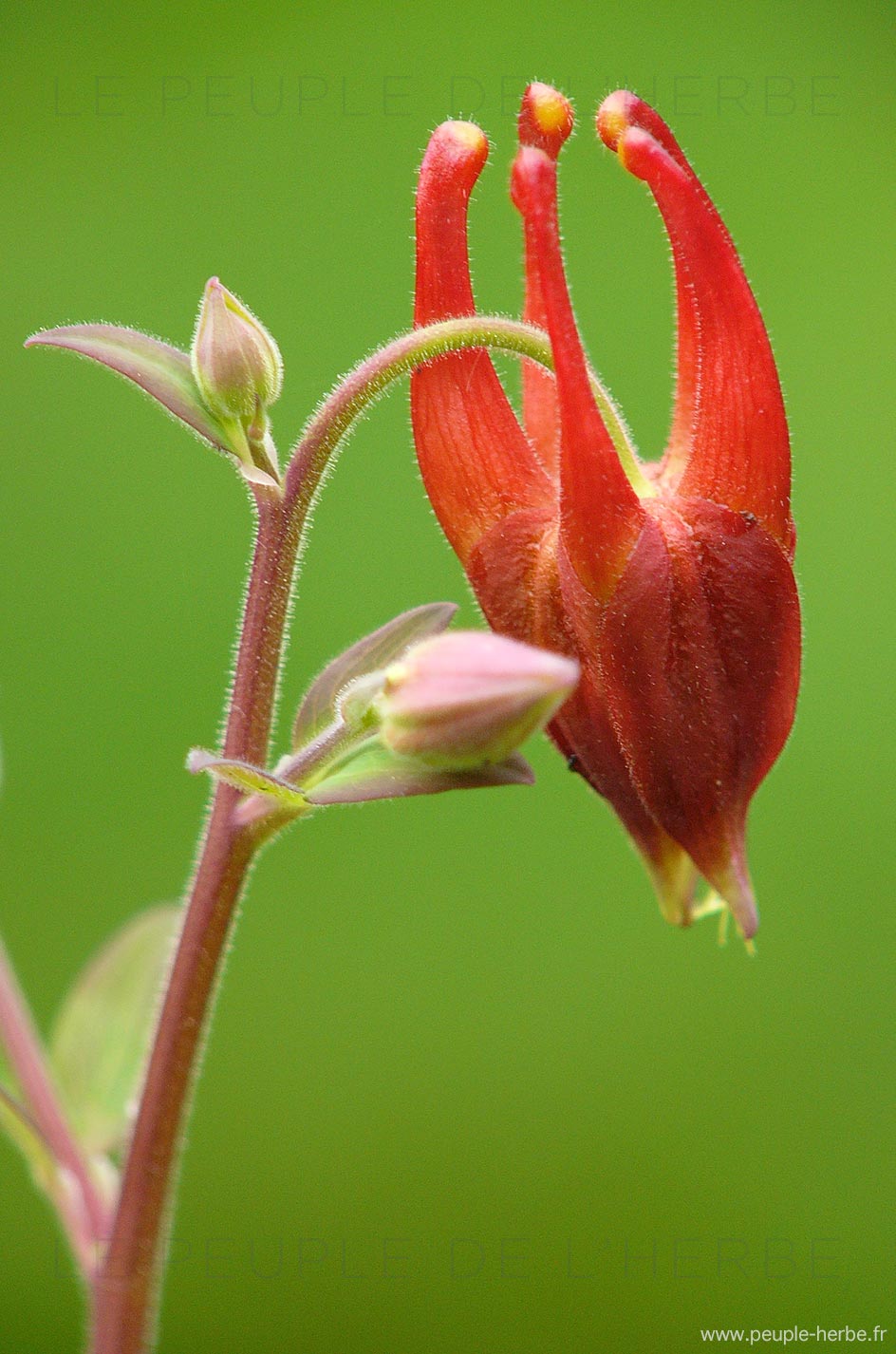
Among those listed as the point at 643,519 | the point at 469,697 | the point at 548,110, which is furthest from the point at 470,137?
the point at 469,697

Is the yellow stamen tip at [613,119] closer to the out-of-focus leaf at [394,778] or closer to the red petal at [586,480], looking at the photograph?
the red petal at [586,480]

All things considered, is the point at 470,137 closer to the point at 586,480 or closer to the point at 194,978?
the point at 586,480

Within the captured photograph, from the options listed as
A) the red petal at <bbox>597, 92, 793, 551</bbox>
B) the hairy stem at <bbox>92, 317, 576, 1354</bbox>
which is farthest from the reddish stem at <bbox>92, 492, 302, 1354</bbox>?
the red petal at <bbox>597, 92, 793, 551</bbox>

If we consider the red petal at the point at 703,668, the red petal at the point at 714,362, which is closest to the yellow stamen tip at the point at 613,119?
the red petal at the point at 714,362

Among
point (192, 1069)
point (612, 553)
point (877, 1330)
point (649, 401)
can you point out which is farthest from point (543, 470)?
point (649, 401)

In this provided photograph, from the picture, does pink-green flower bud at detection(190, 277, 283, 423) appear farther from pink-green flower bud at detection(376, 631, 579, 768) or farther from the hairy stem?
pink-green flower bud at detection(376, 631, 579, 768)

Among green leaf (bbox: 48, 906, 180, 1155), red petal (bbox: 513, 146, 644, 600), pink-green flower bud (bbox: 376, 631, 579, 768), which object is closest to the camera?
pink-green flower bud (bbox: 376, 631, 579, 768)
